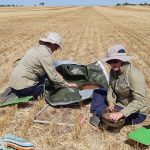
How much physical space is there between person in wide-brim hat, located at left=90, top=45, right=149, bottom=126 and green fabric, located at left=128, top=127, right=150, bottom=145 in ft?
1.16

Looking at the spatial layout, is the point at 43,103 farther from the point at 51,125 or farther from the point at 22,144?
the point at 22,144

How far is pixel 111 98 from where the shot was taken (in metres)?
6.55

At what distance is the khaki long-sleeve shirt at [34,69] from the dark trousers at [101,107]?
0.85m

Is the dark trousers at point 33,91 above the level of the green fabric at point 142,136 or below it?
below

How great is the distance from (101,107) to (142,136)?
58.8 inches

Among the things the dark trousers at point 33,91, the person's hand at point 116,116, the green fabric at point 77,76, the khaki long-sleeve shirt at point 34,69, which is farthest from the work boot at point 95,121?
the dark trousers at point 33,91

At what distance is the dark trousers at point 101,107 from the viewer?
639 centimetres

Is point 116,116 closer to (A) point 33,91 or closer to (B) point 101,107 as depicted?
(B) point 101,107

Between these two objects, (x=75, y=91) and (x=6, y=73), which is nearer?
(x=75, y=91)

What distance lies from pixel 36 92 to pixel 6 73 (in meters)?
3.18

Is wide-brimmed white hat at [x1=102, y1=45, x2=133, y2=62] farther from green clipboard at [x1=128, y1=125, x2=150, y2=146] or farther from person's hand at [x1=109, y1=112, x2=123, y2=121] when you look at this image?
green clipboard at [x1=128, y1=125, x2=150, y2=146]

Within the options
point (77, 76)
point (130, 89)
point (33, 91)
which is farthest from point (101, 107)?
→ point (77, 76)

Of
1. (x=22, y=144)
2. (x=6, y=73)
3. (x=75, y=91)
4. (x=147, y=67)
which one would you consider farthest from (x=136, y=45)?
(x=22, y=144)

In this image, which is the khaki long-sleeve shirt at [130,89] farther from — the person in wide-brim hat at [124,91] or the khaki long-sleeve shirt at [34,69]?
the khaki long-sleeve shirt at [34,69]
